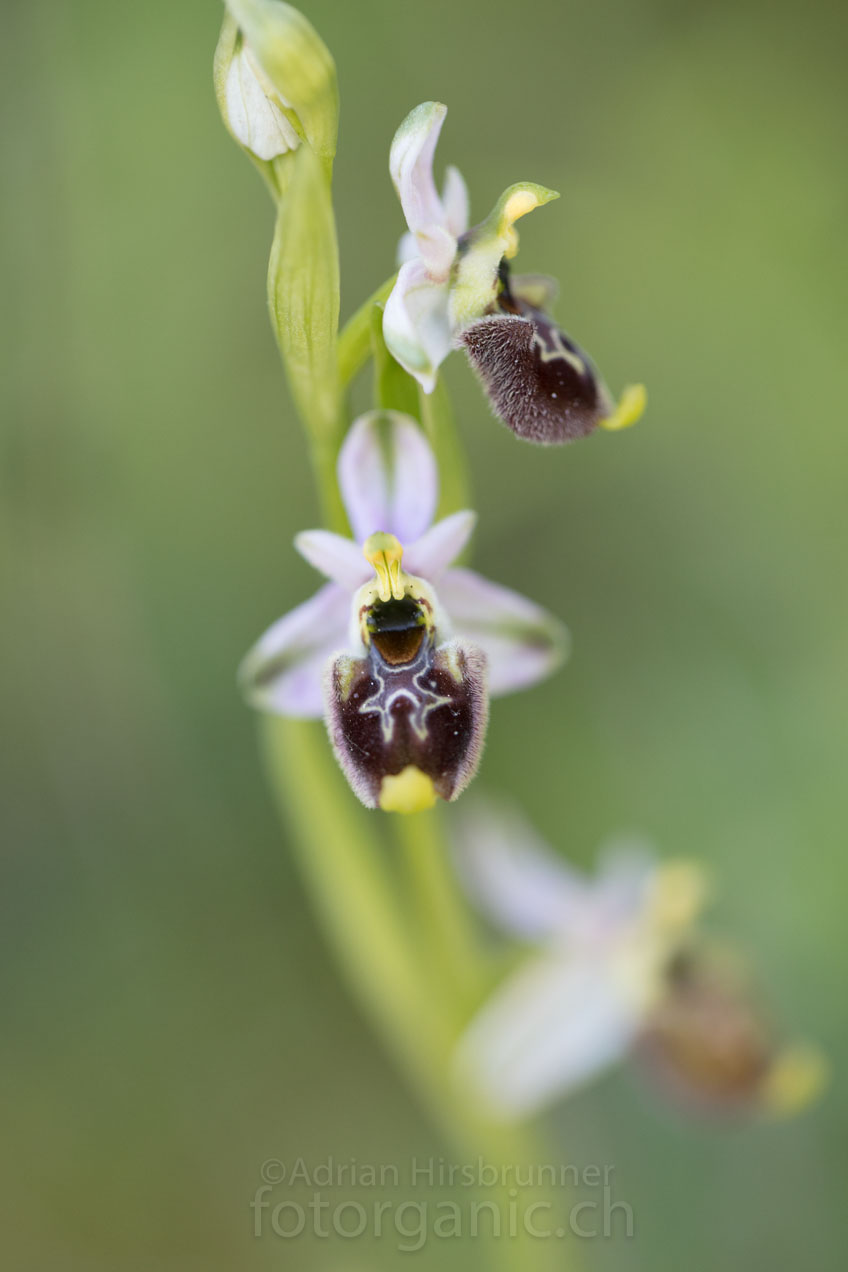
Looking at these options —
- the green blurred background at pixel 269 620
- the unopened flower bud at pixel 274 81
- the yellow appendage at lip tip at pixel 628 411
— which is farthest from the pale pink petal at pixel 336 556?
the green blurred background at pixel 269 620

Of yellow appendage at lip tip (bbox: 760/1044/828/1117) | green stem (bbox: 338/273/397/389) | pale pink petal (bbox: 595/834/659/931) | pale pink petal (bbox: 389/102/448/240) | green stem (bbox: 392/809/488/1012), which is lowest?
yellow appendage at lip tip (bbox: 760/1044/828/1117)

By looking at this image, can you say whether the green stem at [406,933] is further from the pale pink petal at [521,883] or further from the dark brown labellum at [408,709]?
the dark brown labellum at [408,709]

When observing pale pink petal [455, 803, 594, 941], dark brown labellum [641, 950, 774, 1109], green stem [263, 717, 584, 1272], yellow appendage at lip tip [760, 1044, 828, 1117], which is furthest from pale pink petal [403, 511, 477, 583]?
yellow appendage at lip tip [760, 1044, 828, 1117]

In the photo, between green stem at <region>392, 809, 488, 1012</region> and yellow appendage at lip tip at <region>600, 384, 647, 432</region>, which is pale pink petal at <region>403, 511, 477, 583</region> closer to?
yellow appendage at lip tip at <region>600, 384, 647, 432</region>

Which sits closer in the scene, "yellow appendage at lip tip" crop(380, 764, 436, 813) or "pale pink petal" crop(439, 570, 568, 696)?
"yellow appendage at lip tip" crop(380, 764, 436, 813)

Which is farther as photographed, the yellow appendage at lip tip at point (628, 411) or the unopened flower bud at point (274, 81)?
the yellow appendage at lip tip at point (628, 411)

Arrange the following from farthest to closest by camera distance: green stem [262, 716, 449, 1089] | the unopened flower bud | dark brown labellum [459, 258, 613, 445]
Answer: green stem [262, 716, 449, 1089] → dark brown labellum [459, 258, 613, 445] → the unopened flower bud

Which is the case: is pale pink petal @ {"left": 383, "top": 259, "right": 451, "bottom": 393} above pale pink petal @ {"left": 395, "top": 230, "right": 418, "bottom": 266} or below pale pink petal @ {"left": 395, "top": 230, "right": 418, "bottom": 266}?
below

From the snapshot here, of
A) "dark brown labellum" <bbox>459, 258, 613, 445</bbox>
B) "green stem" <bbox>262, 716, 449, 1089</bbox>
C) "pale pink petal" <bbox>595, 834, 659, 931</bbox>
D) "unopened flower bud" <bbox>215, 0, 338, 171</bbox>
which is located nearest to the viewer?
"unopened flower bud" <bbox>215, 0, 338, 171</bbox>
